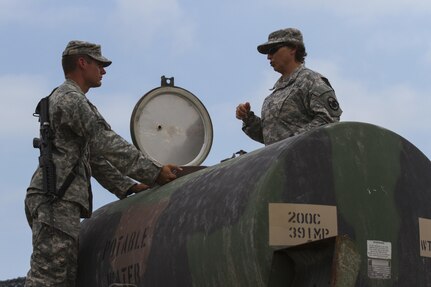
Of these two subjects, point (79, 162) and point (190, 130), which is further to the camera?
point (190, 130)

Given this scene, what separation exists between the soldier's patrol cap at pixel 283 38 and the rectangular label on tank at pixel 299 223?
2647 millimetres

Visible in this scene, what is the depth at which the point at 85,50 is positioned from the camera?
8305 millimetres

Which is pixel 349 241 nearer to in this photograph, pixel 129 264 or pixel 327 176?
pixel 327 176

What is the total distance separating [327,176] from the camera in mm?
6238

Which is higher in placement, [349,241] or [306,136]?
[306,136]

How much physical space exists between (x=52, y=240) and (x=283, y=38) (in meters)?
2.39

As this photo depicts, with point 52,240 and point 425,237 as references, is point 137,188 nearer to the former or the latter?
point 52,240

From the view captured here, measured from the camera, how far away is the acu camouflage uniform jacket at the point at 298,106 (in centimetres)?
796

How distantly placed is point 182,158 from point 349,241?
3351 millimetres

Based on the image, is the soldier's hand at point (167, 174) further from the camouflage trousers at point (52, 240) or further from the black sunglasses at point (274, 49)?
the black sunglasses at point (274, 49)

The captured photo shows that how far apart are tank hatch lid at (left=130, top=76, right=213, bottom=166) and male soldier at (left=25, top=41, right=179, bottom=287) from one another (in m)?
0.63

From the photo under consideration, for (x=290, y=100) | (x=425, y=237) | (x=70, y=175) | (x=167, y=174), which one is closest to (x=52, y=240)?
(x=70, y=175)

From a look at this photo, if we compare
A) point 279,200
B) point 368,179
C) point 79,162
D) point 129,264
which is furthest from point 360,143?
point 79,162

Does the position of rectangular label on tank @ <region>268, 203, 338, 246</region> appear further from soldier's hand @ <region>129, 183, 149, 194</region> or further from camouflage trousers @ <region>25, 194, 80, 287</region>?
soldier's hand @ <region>129, 183, 149, 194</region>
